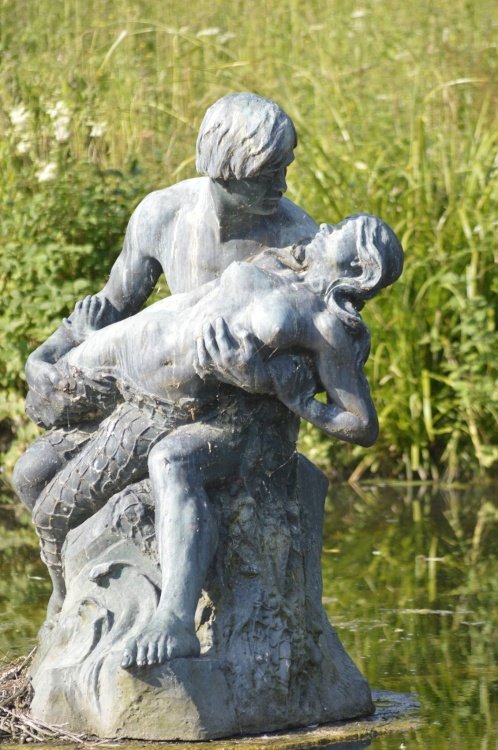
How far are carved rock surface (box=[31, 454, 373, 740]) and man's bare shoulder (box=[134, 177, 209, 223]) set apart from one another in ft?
2.66

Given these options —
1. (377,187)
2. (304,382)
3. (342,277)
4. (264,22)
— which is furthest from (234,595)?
(264,22)

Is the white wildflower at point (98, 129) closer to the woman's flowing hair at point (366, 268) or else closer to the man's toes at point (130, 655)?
the woman's flowing hair at point (366, 268)

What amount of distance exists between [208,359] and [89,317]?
2.22 feet

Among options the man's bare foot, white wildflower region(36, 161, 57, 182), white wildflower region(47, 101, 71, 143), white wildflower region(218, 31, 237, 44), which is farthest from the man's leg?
white wildflower region(218, 31, 237, 44)

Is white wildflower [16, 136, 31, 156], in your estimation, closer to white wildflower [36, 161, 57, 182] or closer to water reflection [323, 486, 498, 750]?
white wildflower [36, 161, 57, 182]

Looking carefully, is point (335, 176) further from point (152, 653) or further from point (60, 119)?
point (152, 653)

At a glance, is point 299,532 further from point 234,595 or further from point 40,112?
point 40,112

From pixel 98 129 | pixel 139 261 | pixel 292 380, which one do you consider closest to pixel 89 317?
pixel 139 261

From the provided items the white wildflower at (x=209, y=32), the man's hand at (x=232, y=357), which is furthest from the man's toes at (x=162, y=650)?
the white wildflower at (x=209, y=32)

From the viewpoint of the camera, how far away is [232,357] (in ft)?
14.1

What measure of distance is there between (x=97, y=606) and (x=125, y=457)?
0.44 meters

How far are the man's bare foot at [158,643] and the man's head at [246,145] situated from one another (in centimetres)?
121

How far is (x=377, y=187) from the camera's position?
9258mm

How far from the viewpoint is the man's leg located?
4198 millimetres
